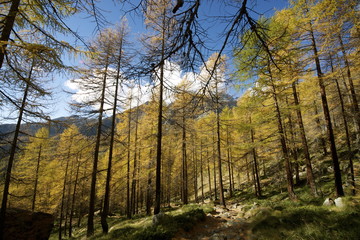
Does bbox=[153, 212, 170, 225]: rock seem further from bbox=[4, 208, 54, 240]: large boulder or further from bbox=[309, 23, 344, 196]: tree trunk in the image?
bbox=[309, 23, 344, 196]: tree trunk

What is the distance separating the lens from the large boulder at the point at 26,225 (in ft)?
22.3

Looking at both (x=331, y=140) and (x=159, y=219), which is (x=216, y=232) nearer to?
(x=159, y=219)

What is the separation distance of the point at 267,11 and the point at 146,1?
4.33 ft

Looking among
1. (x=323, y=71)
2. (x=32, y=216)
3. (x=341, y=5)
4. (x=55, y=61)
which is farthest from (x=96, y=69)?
(x=323, y=71)

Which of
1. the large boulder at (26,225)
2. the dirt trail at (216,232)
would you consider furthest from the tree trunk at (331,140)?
the large boulder at (26,225)

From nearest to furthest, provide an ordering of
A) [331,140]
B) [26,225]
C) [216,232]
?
[216,232] → [331,140] → [26,225]

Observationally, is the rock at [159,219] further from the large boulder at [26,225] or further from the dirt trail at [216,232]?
the large boulder at [26,225]

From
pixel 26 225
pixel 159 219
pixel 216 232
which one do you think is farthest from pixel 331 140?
pixel 26 225

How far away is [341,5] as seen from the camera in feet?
16.0

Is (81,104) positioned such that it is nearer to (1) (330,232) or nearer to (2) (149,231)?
(2) (149,231)

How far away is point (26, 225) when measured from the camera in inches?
283

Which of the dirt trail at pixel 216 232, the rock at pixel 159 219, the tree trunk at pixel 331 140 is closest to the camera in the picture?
the dirt trail at pixel 216 232

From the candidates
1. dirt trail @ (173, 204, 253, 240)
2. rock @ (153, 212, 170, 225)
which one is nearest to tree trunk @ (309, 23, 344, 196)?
dirt trail @ (173, 204, 253, 240)

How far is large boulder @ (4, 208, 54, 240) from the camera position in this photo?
22.3 ft
